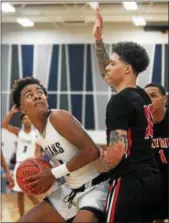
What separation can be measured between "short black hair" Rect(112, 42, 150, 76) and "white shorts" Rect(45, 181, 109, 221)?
29.2 inches

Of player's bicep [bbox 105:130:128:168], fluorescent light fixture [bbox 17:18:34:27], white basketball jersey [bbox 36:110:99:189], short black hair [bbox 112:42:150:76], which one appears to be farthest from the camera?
fluorescent light fixture [bbox 17:18:34:27]

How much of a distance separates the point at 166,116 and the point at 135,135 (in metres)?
1.16

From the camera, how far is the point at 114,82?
7.68 feet

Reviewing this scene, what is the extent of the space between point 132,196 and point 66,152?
536 mm

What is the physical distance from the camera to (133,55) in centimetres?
239

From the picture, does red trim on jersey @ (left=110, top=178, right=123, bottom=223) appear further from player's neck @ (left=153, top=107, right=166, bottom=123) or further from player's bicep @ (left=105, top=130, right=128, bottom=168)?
player's neck @ (left=153, top=107, right=166, bottom=123)

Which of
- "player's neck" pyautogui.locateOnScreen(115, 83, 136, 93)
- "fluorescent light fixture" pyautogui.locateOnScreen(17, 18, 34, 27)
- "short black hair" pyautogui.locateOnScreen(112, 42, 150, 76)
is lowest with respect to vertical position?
"player's neck" pyautogui.locateOnScreen(115, 83, 136, 93)

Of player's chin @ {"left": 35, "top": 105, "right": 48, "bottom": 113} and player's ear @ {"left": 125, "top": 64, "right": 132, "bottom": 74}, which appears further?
player's chin @ {"left": 35, "top": 105, "right": 48, "bottom": 113}

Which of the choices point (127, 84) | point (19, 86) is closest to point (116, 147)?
point (127, 84)

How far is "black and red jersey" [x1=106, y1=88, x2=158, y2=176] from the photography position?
2.14 m

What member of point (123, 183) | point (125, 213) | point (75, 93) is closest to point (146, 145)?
point (123, 183)

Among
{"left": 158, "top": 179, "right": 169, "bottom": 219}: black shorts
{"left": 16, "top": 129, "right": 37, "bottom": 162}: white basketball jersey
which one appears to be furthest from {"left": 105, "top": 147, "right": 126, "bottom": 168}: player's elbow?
{"left": 16, "top": 129, "right": 37, "bottom": 162}: white basketball jersey

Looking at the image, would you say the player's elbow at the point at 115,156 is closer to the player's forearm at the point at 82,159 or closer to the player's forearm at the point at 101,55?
the player's forearm at the point at 82,159

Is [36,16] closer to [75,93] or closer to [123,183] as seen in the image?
[75,93]
